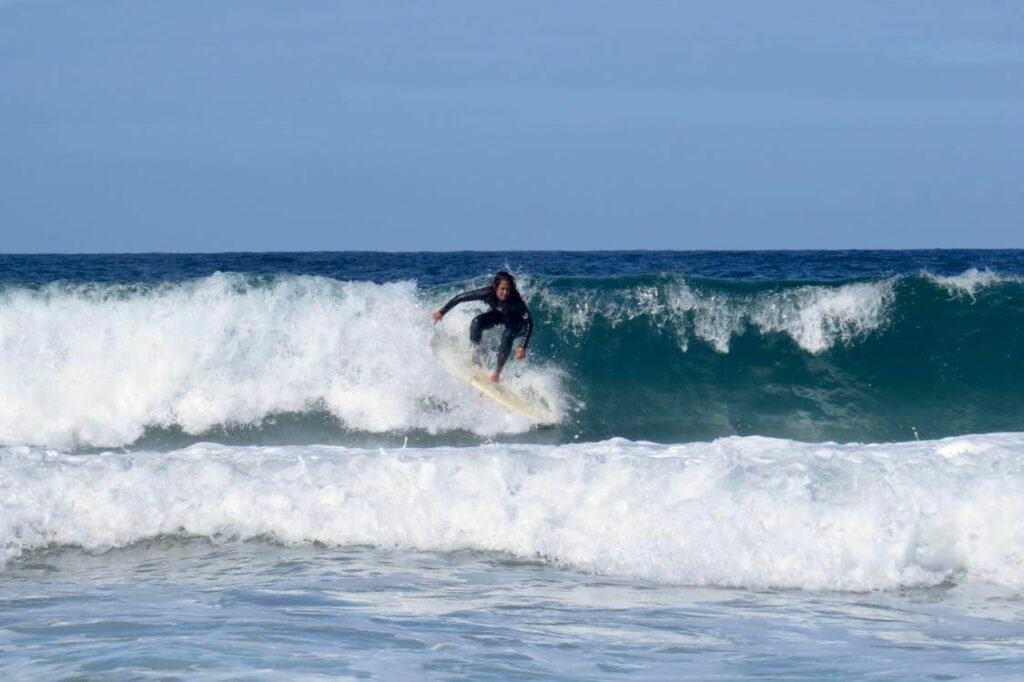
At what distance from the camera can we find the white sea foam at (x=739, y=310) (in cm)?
1441

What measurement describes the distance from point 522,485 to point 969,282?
9.21 m

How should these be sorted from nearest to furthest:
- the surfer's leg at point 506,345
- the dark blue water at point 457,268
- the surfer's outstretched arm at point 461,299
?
the surfer's outstretched arm at point 461,299, the surfer's leg at point 506,345, the dark blue water at point 457,268

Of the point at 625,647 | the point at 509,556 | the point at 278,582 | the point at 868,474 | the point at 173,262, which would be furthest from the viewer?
the point at 173,262

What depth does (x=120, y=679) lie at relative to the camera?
4.79m

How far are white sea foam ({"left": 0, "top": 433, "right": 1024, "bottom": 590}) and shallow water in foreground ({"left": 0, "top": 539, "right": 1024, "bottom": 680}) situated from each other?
24 cm

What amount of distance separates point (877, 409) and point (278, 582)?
26.7ft

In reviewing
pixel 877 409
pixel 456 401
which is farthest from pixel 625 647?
pixel 877 409

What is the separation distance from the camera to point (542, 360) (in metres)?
13.8

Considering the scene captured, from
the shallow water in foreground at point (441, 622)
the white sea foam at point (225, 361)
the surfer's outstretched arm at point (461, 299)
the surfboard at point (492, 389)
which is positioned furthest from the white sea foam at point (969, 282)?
the shallow water in foreground at point (441, 622)

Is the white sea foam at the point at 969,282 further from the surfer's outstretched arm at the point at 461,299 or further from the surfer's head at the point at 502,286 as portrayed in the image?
the surfer's outstretched arm at the point at 461,299

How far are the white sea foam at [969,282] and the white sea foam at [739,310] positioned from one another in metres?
0.64

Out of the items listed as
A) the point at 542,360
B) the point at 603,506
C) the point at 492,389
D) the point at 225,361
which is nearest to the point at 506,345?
the point at 492,389

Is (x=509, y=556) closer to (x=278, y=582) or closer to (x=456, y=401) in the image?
(x=278, y=582)

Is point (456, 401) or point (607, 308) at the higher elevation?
point (607, 308)
